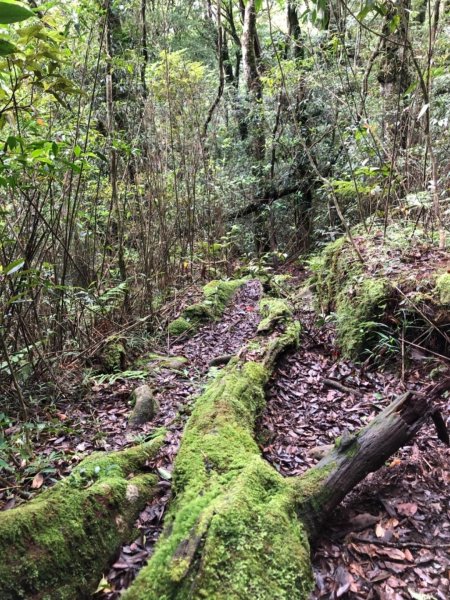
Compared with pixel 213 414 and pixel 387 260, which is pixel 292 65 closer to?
pixel 387 260

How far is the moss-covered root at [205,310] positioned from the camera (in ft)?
20.5

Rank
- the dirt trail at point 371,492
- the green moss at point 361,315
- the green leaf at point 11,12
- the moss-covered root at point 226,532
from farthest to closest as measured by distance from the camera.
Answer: the green moss at point 361,315 < the dirt trail at point 371,492 < the moss-covered root at point 226,532 < the green leaf at point 11,12

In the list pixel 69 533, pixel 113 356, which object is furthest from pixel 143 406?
pixel 69 533

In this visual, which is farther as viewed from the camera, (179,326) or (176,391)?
(179,326)

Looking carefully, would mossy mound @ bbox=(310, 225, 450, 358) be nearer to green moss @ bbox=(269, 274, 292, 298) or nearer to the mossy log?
the mossy log

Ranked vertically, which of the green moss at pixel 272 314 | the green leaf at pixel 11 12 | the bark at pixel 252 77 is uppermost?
the bark at pixel 252 77

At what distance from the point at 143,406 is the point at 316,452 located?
160 centimetres

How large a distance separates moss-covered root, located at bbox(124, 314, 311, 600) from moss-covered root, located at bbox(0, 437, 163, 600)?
289mm

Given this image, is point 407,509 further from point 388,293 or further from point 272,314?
point 272,314

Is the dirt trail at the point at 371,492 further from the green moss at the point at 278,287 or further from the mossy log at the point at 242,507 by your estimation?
the green moss at the point at 278,287

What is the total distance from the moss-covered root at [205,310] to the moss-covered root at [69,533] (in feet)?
12.4

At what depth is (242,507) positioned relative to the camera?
2012mm

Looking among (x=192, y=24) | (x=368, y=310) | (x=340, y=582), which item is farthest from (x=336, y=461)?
(x=192, y=24)

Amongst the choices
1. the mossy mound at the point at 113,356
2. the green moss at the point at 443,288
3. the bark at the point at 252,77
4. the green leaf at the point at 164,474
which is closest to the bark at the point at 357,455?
the green leaf at the point at 164,474
